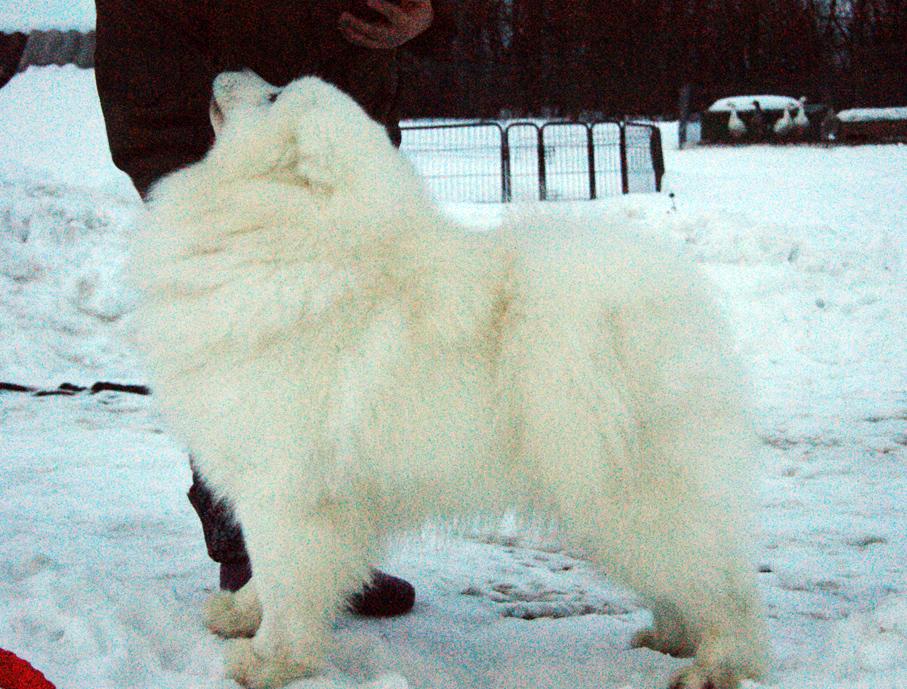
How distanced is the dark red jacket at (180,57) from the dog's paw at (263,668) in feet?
4.29

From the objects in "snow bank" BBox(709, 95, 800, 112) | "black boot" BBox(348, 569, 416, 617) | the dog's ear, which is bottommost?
"black boot" BBox(348, 569, 416, 617)

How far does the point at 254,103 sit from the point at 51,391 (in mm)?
3686

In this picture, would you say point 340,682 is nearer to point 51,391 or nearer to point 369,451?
point 369,451

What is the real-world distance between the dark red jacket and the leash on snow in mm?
2879

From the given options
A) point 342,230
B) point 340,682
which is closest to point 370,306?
point 342,230

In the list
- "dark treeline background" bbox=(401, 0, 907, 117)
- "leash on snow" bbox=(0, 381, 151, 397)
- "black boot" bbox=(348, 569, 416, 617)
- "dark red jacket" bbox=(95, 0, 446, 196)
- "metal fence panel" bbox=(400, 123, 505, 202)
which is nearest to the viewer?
"dark red jacket" bbox=(95, 0, 446, 196)

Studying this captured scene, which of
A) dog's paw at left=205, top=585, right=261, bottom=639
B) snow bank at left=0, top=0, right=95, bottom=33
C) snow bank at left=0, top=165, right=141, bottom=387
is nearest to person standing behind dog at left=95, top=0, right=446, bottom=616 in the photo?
dog's paw at left=205, top=585, right=261, bottom=639

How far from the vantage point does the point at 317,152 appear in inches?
74.7

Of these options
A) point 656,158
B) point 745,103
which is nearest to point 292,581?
point 656,158

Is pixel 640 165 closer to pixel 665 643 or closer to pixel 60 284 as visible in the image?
pixel 60 284

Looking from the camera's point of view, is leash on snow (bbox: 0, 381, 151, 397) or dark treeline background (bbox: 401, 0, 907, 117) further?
dark treeline background (bbox: 401, 0, 907, 117)

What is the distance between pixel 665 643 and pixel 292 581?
1.01 meters

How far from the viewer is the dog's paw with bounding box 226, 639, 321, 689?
194 centimetres

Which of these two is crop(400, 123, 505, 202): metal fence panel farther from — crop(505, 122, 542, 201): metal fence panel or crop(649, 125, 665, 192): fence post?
crop(649, 125, 665, 192): fence post
